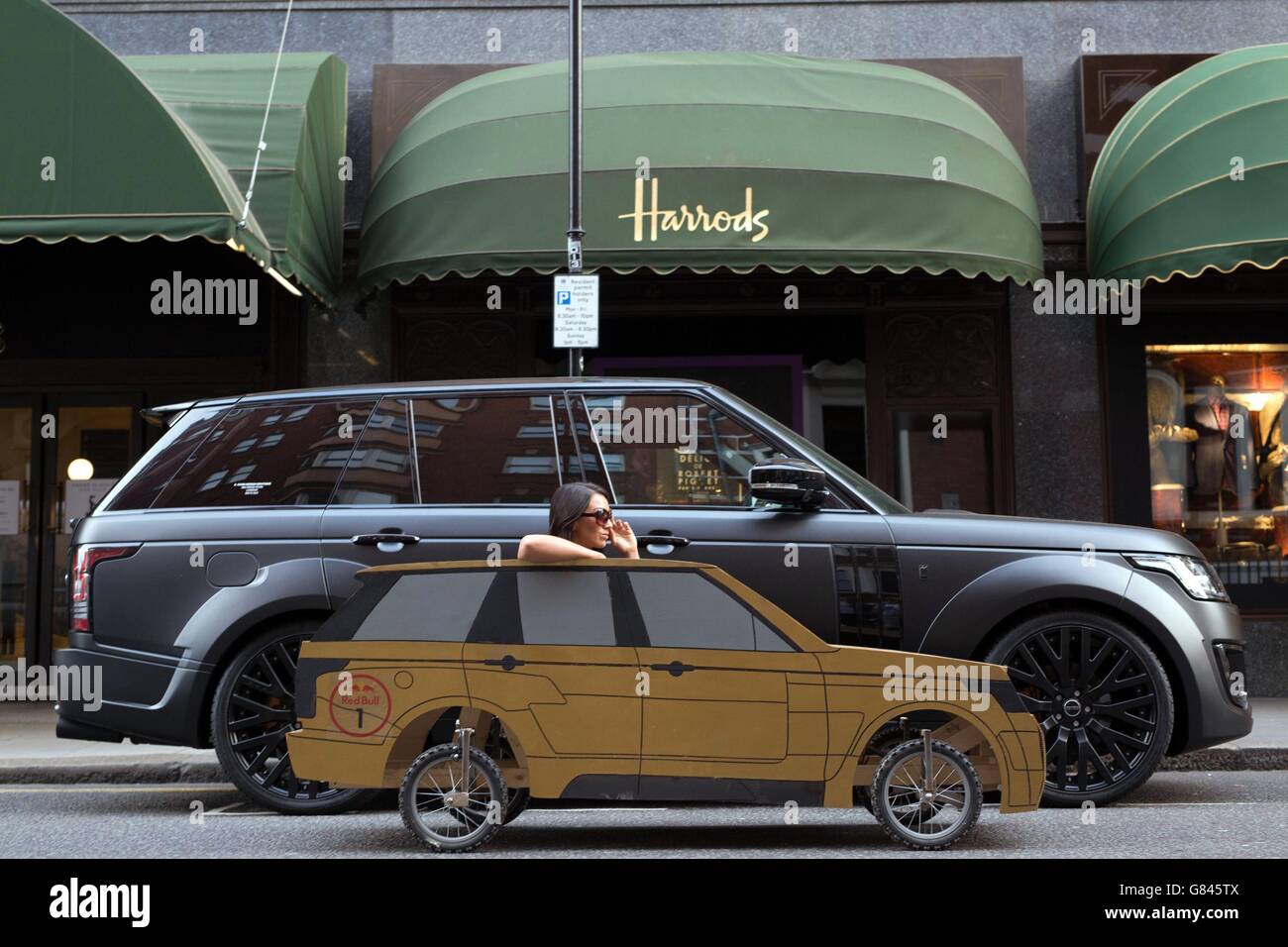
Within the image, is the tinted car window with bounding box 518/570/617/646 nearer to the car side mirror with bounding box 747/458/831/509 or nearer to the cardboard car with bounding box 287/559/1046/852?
the cardboard car with bounding box 287/559/1046/852

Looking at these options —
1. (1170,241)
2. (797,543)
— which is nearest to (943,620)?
(797,543)

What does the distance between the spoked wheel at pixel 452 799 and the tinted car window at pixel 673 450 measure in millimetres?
1786

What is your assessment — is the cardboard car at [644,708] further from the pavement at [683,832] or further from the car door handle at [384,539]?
the car door handle at [384,539]

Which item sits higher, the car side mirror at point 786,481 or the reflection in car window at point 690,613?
the car side mirror at point 786,481

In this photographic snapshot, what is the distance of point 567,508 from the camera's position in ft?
19.9

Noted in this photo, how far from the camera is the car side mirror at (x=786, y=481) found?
646 centimetres

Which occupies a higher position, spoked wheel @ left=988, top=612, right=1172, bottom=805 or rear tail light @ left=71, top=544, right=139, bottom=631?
rear tail light @ left=71, top=544, right=139, bottom=631

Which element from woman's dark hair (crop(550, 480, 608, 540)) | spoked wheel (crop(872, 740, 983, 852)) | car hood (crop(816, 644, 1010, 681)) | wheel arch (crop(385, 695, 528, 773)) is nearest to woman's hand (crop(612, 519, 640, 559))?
woman's dark hair (crop(550, 480, 608, 540))

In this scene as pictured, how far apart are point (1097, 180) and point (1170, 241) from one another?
4.91 feet

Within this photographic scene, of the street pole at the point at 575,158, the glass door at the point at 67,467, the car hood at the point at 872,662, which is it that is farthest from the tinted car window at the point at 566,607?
the glass door at the point at 67,467

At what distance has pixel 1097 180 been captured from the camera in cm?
1236

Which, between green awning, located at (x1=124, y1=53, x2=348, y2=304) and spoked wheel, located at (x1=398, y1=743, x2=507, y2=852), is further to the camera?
green awning, located at (x1=124, y1=53, x2=348, y2=304)

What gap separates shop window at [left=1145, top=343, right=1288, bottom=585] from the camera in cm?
1256

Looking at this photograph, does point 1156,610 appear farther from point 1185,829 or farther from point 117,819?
point 117,819
